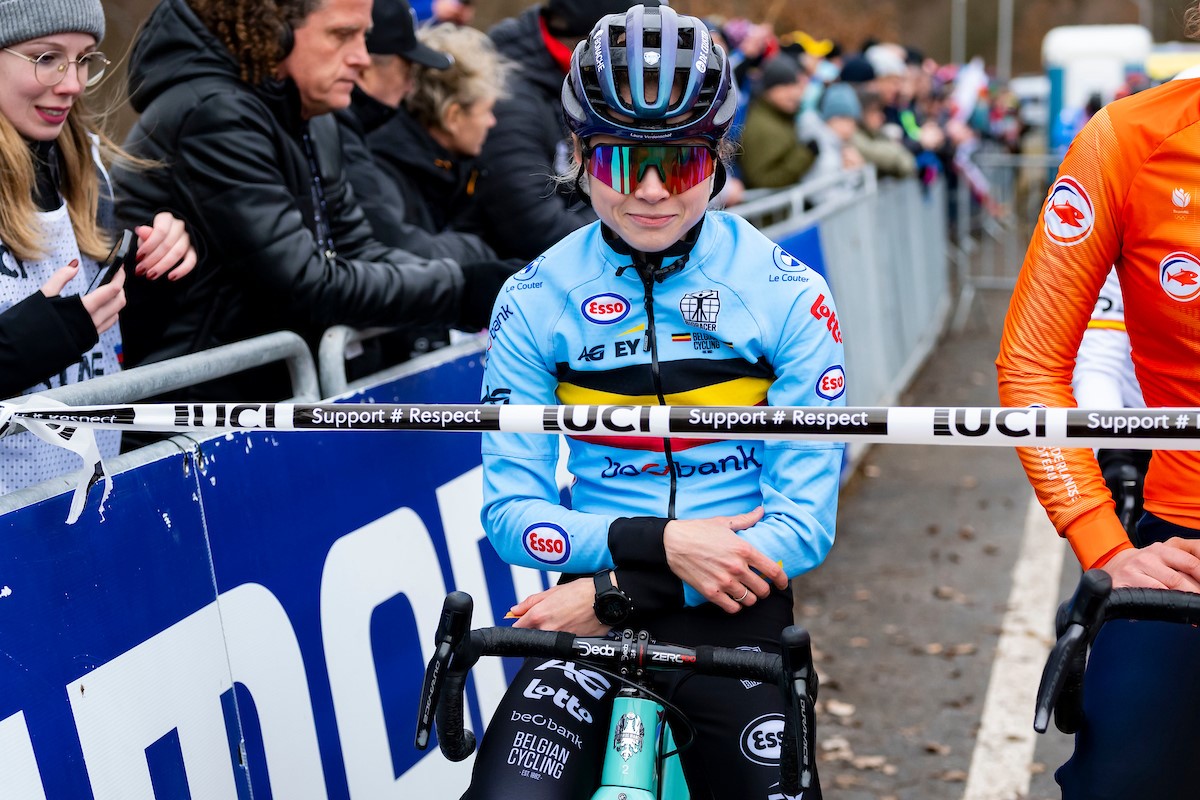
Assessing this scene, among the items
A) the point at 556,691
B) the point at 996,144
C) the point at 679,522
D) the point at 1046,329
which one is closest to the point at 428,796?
the point at 556,691

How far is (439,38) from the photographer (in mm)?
5516

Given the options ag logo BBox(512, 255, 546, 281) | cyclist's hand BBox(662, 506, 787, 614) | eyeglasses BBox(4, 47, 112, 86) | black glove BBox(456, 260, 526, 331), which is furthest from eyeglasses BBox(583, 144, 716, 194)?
black glove BBox(456, 260, 526, 331)

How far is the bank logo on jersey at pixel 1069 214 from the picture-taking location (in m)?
2.58

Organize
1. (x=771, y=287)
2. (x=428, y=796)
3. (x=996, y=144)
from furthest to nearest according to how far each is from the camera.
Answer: (x=996, y=144), (x=428, y=796), (x=771, y=287)

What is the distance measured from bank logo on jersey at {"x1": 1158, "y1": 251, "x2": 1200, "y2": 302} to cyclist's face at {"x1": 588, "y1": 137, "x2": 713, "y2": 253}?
0.88 m

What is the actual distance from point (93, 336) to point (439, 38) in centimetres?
287

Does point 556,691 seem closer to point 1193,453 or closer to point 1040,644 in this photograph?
point 1193,453

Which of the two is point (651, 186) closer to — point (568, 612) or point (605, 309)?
point (605, 309)

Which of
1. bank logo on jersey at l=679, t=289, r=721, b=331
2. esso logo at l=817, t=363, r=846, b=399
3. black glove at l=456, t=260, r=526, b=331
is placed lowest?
black glove at l=456, t=260, r=526, b=331

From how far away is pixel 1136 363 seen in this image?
2723 mm

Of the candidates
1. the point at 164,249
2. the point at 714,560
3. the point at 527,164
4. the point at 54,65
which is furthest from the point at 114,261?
the point at 527,164

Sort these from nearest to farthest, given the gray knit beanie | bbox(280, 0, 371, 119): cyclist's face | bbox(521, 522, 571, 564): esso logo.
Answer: bbox(521, 522, 571, 564): esso logo
the gray knit beanie
bbox(280, 0, 371, 119): cyclist's face

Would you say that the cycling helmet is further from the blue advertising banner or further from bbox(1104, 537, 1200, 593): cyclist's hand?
the blue advertising banner

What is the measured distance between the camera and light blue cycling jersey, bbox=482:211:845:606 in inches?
106
